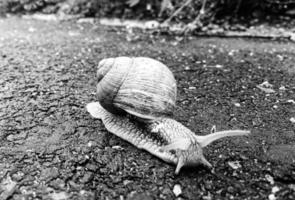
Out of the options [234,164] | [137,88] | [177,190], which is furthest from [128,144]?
[234,164]

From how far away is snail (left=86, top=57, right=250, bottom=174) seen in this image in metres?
1.97

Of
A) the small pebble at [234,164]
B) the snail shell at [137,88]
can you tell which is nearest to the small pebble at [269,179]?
the small pebble at [234,164]

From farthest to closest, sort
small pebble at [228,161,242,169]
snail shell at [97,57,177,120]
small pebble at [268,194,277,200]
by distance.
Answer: snail shell at [97,57,177,120] < small pebble at [228,161,242,169] < small pebble at [268,194,277,200]

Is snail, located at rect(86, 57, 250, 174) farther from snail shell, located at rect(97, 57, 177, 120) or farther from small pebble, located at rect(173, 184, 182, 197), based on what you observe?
small pebble, located at rect(173, 184, 182, 197)

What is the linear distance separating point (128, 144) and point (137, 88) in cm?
38

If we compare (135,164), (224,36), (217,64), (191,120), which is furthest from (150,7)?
(135,164)

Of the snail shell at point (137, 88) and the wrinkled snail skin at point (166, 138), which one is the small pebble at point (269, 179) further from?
the snail shell at point (137, 88)

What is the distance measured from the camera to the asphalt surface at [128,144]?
1837 millimetres

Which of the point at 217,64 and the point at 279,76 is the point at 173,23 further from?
the point at 279,76

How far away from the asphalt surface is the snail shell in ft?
0.81

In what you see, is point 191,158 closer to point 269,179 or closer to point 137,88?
point 269,179

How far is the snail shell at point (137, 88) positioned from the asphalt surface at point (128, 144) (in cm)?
25

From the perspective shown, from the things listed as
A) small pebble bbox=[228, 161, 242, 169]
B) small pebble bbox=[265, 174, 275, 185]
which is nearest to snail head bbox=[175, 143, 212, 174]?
small pebble bbox=[228, 161, 242, 169]

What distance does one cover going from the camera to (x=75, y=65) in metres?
3.36
